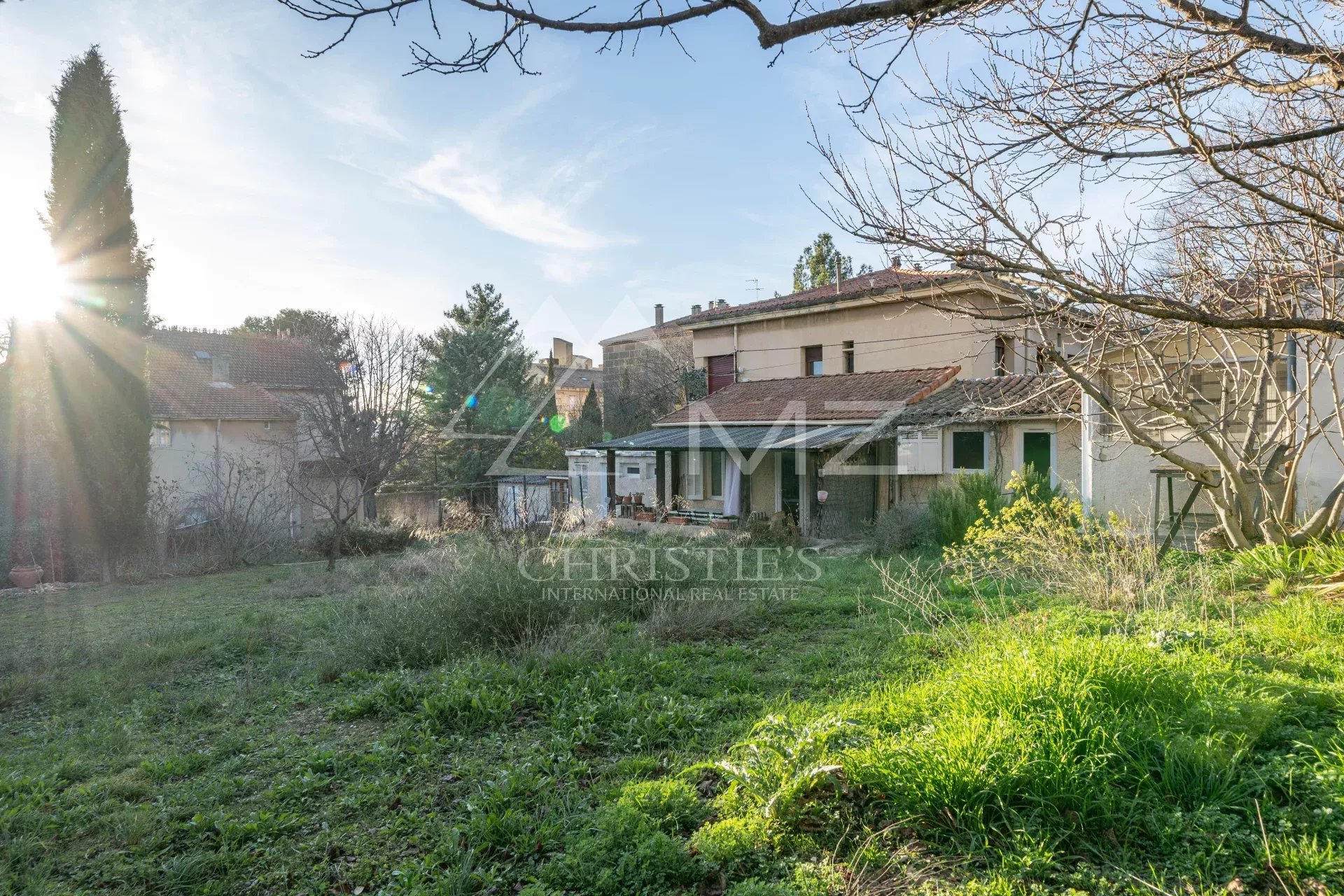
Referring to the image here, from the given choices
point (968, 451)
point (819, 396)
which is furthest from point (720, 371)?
point (968, 451)

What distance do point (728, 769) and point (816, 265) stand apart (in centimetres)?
2759

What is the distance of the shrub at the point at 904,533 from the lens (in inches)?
456

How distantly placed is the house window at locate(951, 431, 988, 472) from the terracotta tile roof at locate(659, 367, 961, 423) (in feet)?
5.40

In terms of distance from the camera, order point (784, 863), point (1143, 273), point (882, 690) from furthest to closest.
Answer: point (1143, 273)
point (882, 690)
point (784, 863)

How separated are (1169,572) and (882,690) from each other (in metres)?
3.07

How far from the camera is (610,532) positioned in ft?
→ 43.3

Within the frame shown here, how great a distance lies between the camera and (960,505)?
11.2 meters

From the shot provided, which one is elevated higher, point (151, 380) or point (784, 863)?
point (151, 380)

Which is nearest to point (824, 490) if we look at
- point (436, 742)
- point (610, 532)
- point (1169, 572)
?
point (610, 532)

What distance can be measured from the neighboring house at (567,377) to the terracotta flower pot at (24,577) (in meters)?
19.3

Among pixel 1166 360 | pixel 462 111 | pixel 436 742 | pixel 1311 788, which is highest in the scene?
pixel 462 111

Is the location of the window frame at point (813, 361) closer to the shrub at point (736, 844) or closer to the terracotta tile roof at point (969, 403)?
the terracotta tile roof at point (969, 403)

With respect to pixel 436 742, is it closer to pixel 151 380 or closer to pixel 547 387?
pixel 151 380

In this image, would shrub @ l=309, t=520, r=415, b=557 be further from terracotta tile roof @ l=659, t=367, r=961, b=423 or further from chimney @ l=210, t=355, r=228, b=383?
chimney @ l=210, t=355, r=228, b=383
